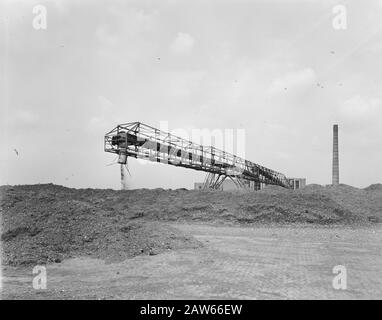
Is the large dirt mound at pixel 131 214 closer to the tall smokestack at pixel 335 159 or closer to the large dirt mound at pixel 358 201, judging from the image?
the large dirt mound at pixel 358 201

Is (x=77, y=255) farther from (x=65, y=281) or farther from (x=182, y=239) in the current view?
(x=182, y=239)

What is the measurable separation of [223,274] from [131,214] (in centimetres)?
1417

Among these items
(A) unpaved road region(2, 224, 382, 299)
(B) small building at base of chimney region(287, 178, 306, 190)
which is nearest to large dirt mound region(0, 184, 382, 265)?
(A) unpaved road region(2, 224, 382, 299)

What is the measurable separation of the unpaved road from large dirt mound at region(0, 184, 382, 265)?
0.99 meters

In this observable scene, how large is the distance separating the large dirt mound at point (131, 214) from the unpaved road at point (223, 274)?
0.99 meters

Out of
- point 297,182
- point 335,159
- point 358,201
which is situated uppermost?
point 335,159

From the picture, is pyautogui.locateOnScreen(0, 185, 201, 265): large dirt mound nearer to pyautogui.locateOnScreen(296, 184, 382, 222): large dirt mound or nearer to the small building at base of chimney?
pyautogui.locateOnScreen(296, 184, 382, 222): large dirt mound

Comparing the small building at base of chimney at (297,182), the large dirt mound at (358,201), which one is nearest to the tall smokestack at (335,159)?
the small building at base of chimney at (297,182)

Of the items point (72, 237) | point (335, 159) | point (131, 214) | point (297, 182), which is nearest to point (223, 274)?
point (72, 237)

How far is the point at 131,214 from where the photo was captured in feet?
71.1

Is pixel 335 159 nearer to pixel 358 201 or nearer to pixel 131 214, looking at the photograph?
pixel 358 201

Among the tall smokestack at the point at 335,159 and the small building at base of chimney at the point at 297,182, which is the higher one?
the tall smokestack at the point at 335,159

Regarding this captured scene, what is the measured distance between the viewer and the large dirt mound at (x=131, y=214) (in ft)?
35.5

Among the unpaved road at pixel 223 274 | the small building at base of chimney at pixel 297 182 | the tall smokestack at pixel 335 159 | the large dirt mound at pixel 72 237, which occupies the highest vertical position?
the tall smokestack at pixel 335 159
